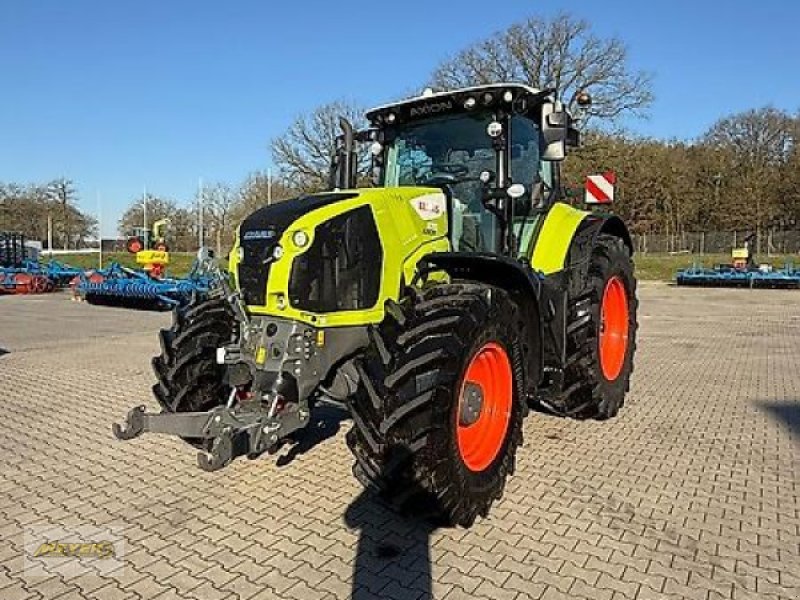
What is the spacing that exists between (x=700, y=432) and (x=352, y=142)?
369 centimetres

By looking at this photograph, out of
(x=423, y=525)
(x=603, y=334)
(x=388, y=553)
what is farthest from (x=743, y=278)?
(x=388, y=553)

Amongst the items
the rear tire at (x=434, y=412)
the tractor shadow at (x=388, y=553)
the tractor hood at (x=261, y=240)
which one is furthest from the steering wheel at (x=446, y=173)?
the tractor shadow at (x=388, y=553)

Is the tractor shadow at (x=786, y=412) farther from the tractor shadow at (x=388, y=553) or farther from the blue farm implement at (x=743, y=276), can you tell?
the blue farm implement at (x=743, y=276)

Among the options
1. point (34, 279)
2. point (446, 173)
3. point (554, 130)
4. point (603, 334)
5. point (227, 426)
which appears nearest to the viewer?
point (227, 426)

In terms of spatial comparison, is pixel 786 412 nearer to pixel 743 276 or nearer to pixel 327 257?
pixel 327 257

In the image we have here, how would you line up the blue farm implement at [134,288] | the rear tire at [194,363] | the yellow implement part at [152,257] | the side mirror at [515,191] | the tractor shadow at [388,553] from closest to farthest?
the tractor shadow at [388,553]
the rear tire at [194,363]
the side mirror at [515,191]
the blue farm implement at [134,288]
the yellow implement part at [152,257]

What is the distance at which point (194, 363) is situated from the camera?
450 cm

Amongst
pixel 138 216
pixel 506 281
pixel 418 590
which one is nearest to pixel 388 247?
pixel 506 281

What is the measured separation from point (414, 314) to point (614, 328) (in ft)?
11.3

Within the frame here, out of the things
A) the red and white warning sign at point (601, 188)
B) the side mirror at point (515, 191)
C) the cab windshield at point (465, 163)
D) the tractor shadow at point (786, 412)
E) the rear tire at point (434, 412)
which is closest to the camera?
the rear tire at point (434, 412)

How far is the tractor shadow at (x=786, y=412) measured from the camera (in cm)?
581

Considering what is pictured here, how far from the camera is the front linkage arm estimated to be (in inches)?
137

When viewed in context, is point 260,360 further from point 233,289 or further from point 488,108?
point 488,108

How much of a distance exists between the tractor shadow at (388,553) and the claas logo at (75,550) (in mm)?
1253
